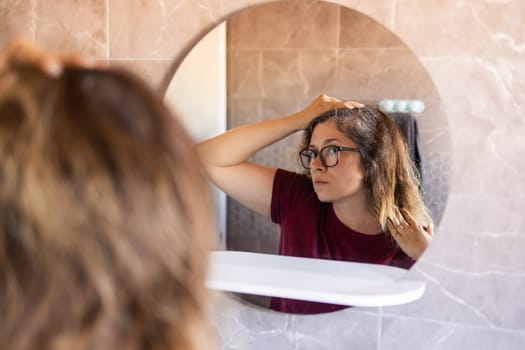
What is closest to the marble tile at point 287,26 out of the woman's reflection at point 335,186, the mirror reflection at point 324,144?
the mirror reflection at point 324,144

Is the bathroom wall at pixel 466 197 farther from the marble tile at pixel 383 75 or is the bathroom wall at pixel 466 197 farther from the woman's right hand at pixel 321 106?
the woman's right hand at pixel 321 106

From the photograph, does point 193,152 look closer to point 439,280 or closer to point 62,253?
point 62,253

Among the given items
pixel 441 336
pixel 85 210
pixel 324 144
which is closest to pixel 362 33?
pixel 324 144

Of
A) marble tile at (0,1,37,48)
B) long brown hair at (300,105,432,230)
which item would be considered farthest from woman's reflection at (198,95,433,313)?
marble tile at (0,1,37,48)

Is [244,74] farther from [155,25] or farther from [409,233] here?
[409,233]

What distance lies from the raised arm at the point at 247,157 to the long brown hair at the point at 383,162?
8 cm

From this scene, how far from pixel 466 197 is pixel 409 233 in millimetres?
118

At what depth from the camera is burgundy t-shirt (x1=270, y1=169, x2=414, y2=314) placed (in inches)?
40.3

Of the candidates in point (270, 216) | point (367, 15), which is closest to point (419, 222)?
point (270, 216)

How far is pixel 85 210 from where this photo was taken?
0.39 m

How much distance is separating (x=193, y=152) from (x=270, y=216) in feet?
2.11

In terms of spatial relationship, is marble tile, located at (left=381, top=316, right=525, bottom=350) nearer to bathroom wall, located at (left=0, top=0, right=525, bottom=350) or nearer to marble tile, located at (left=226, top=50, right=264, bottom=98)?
bathroom wall, located at (left=0, top=0, right=525, bottom=350)

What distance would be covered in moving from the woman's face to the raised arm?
0.12 feet

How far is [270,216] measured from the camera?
1.08 meters
